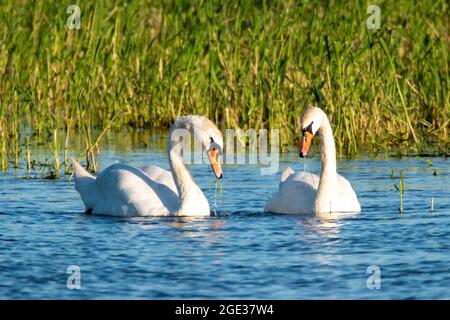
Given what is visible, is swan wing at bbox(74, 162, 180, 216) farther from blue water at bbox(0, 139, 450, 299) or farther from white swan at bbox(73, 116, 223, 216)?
blue water at bbox(0, 139, 450, 299)

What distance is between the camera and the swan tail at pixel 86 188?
1213 cm

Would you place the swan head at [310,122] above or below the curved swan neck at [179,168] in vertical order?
above

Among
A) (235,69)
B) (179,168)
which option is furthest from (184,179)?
(235,69)

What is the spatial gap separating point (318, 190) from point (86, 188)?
2.15 meters

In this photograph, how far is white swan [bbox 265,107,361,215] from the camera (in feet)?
38.7

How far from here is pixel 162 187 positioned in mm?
12211

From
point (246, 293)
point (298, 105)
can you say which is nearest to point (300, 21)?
point (298, 105)

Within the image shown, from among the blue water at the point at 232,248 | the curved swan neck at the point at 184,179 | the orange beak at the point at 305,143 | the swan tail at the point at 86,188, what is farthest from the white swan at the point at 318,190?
the swan tail at the point at 86,188

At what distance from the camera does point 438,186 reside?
1291 cm

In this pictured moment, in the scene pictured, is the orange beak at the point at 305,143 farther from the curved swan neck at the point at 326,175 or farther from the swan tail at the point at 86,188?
the swan tail at the point at 86,188

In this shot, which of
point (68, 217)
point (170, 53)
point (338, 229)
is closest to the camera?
point (338, 229)

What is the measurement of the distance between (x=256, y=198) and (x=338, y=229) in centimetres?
186

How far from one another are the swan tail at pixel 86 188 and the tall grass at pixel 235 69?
4.36 ft

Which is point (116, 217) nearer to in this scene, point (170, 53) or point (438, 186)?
point (438, 186)
